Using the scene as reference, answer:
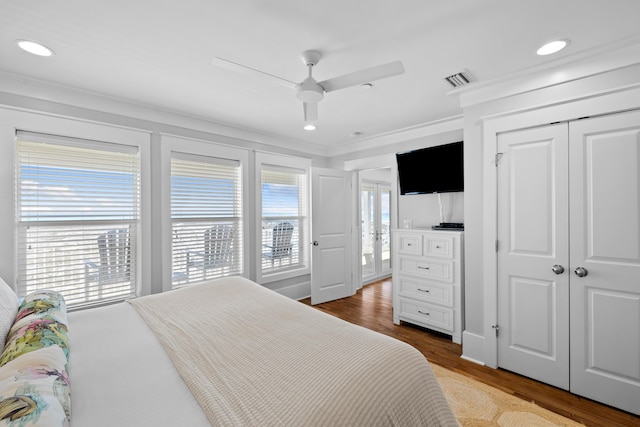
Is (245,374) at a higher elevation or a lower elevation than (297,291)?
higher

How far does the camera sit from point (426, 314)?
10.8 feet

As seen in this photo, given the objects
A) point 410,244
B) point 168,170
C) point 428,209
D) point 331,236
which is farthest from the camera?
point 331,236

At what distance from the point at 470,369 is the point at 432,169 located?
7.11 feet

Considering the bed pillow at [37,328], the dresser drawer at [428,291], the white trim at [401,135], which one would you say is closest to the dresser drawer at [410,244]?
the dresser drawer at [428,291]

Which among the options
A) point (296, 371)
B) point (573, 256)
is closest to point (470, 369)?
point (573, 256)

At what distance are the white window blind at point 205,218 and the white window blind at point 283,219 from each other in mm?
454

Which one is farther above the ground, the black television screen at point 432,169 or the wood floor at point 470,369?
the black television screen at point 432,169

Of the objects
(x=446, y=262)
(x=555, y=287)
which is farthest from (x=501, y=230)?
(x=446, y=262)

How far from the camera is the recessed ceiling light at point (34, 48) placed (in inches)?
72.4

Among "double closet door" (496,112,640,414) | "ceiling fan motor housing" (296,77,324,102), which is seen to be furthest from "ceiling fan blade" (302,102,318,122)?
"double closet door" (496,112,640,414)

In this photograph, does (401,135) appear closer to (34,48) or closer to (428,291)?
(428,291)

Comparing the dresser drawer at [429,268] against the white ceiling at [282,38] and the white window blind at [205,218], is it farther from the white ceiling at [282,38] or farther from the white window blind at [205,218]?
Result: the white window blind at [205,218]

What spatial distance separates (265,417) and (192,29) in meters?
2.05

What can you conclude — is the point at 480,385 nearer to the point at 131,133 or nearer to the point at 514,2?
the point at 514,2
